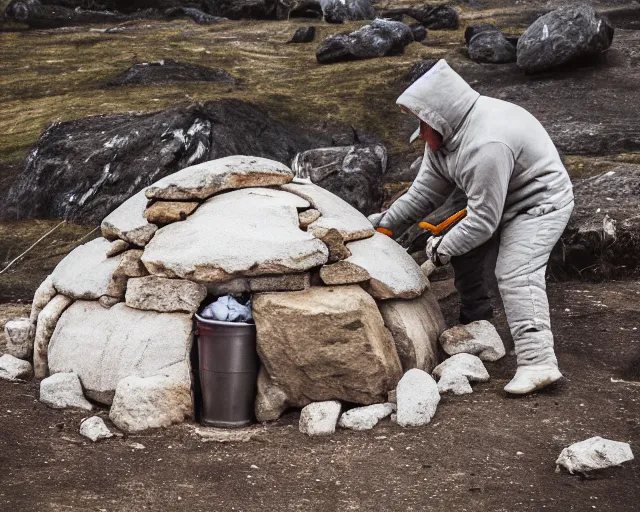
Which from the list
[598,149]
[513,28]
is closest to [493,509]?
[598,149]

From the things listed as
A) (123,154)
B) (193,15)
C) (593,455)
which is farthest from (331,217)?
(193,15)

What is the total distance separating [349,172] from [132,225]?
4.72 metres

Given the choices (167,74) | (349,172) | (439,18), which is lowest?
(349,172)

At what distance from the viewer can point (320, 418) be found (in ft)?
16.7

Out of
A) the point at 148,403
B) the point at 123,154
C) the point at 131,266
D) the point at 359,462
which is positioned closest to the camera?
the point at 359,462

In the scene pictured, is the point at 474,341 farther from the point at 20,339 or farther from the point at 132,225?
the point at 20,339

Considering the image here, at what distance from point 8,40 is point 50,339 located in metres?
14.6

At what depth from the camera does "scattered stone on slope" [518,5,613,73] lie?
1230 centimetres

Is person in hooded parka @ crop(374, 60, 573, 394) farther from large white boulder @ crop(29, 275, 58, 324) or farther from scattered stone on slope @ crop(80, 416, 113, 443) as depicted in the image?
large white boulder @ crop(29, 275, 58, 324)

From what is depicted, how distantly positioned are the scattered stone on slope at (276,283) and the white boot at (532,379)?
1386 millimetres

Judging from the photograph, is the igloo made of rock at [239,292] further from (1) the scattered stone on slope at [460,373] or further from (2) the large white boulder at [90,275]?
(1) the scattered stone on slope at [460,373]

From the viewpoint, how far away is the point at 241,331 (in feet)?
17.1

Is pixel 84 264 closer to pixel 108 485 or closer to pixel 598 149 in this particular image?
pixel 108 485

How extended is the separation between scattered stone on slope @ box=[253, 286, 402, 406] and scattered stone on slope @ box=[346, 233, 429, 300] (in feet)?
0.82
